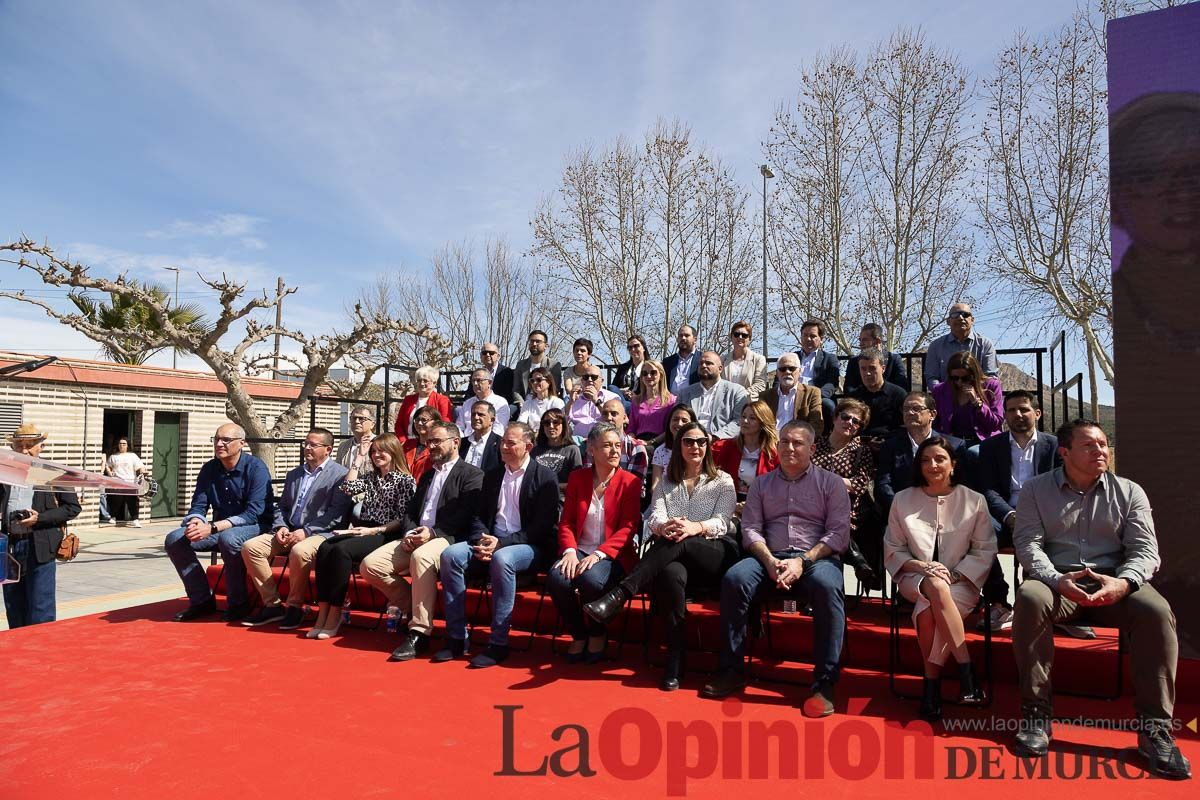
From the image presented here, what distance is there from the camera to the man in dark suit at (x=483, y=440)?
5786 mm

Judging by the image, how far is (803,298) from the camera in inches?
535

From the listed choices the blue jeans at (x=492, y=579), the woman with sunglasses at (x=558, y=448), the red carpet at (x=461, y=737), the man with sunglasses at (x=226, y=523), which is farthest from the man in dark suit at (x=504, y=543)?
the man with sunglasses at (x=226, y=523)

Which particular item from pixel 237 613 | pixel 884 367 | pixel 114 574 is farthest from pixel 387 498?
pixel 114 574

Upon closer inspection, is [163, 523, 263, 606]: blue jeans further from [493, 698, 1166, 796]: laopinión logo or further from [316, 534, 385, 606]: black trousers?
[493, 698, 1166, 796]: laopinión logo

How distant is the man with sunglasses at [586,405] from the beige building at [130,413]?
776 centimetres

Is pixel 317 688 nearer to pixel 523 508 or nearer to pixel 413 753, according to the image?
pixel 413 753

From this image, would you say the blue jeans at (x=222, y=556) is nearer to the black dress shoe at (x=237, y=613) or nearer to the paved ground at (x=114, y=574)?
the black dress shoe at (x=237, y=613)

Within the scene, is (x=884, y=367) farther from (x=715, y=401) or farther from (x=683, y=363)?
(x=683, y=363)

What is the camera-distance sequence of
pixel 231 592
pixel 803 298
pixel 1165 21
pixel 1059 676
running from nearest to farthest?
pixel 1059 676
pixel 1165 21
pixel 231 592
pixel 803 298

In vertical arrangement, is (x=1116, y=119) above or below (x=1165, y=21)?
below

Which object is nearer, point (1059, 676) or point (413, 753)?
point (413, 753)

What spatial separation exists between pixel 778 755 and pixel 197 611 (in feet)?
15.6

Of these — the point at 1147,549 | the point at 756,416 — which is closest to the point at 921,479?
the point at 1147,549

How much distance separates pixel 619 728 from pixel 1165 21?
4.71 m
